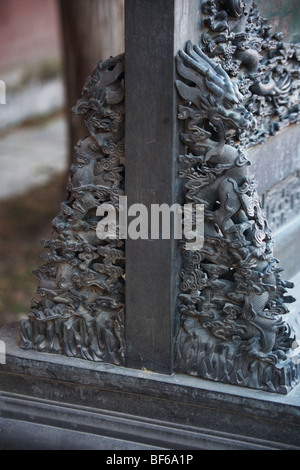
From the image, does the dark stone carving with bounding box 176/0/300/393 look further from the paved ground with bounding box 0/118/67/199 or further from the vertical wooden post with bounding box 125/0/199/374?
the paved ground with bounding box 0/118/67/199

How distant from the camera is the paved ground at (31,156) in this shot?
874 cm

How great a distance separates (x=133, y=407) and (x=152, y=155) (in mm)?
914

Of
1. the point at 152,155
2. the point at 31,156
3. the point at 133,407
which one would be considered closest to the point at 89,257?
the point at 152,155

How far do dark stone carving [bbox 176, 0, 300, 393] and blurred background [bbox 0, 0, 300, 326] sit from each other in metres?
2.71

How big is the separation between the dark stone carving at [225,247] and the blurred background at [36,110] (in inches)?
107

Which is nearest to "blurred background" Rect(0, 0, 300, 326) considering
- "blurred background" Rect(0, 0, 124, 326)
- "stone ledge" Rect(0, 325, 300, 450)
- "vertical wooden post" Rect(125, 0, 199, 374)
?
"blurred background" Rect(0, 0, 124, 326)

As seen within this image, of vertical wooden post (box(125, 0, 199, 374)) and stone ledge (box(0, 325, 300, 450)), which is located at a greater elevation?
vertical wooden post (box(125, 0, 199, 374))

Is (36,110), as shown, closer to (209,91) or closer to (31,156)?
(31,156)

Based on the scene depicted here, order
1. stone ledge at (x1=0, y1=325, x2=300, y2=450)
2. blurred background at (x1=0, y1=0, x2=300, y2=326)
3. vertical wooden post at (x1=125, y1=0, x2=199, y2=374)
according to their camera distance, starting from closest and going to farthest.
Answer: vertical wooden post at (x1=125, y1=0, x2=199, y2=374) < stone ledge at (x1=0, y1=325, x2=300, y2=450) < blurred background at (x1=0, y1=0, x2=300, y2=326)

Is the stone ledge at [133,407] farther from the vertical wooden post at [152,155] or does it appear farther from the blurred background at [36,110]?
the blurred background at [36,110]

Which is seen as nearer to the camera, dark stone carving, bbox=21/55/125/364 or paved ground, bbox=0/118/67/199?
dark stone carving, bbox=21/55/125/364

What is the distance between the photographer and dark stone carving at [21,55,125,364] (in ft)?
9.91

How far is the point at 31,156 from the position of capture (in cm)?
924

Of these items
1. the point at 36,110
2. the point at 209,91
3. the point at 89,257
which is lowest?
the point at 89,257
